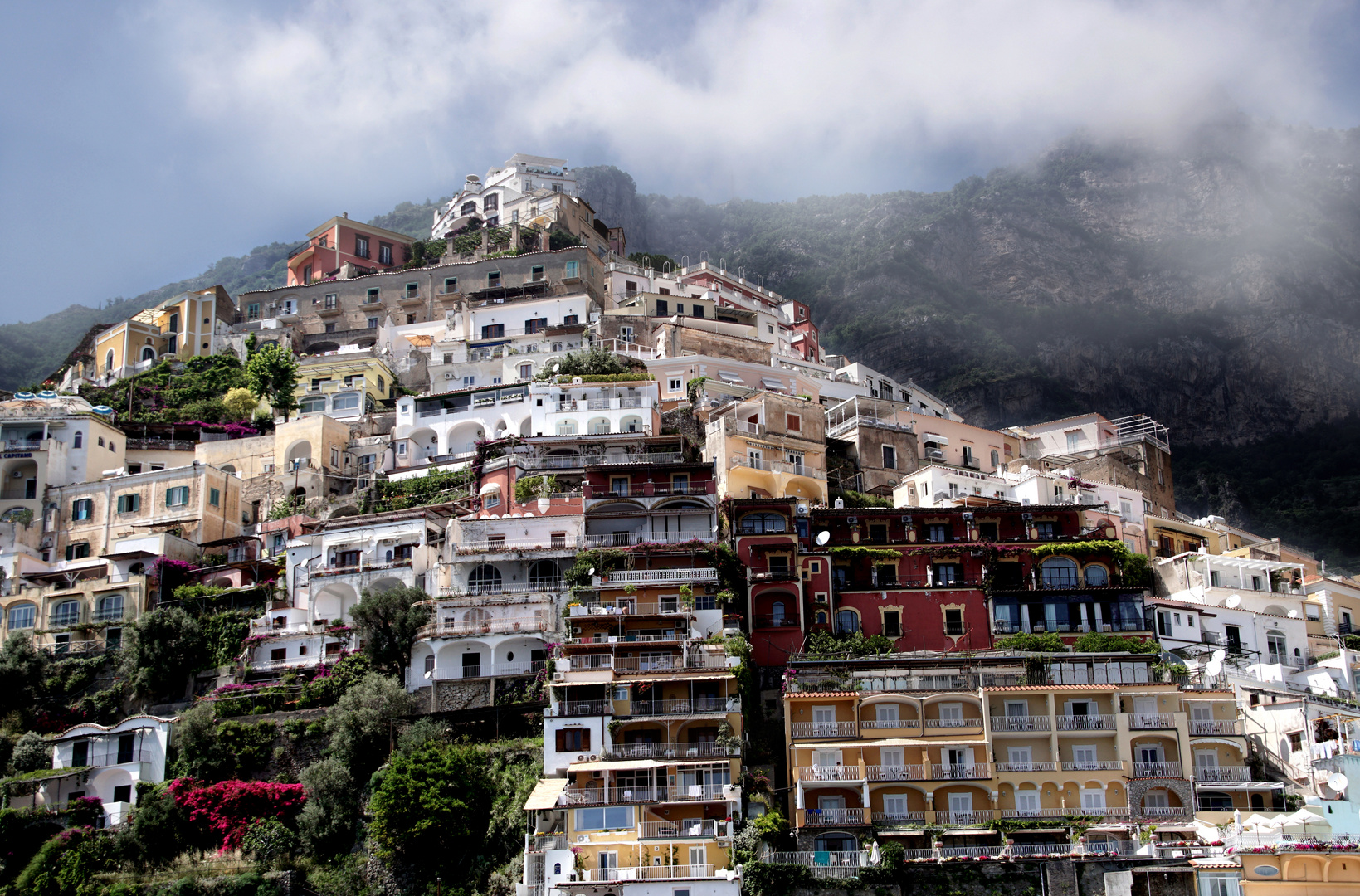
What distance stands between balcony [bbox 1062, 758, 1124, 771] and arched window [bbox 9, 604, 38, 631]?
137 feet

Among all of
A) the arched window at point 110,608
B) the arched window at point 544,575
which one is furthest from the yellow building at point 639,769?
the arched window at point 110,608

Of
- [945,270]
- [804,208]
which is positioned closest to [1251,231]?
[945,270]

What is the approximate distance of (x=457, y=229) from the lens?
101 meters

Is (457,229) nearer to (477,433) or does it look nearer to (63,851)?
(477,433)

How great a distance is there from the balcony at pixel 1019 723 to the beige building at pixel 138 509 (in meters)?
38.3

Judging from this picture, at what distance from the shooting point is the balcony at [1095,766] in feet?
138

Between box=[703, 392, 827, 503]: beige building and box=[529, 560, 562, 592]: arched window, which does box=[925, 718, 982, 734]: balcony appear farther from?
box=[703, 392, 827, 503]: beige building

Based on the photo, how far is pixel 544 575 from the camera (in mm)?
51031

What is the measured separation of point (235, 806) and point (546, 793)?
1168 centimetres

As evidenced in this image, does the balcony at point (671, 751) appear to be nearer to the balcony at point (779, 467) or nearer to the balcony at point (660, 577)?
the balcony at point (660, 577)

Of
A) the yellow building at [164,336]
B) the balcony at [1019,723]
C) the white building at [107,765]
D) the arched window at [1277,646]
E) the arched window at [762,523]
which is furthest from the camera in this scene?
the yellow building at [164,336]

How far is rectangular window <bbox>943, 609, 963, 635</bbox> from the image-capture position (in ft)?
165

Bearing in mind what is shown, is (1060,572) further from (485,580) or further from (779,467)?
(485,580)

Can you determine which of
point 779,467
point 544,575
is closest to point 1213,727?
point 779,467
